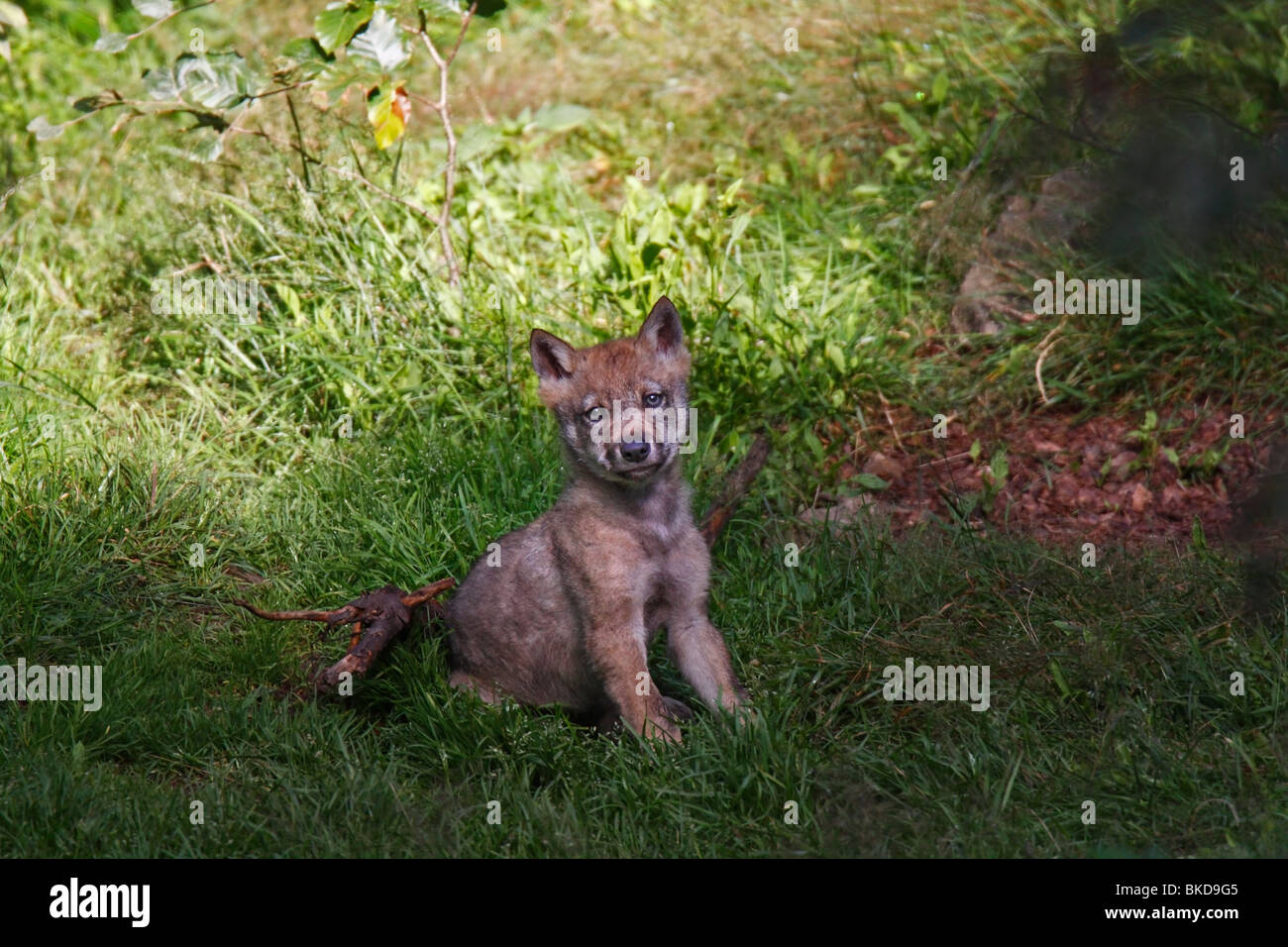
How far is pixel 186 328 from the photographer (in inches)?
285

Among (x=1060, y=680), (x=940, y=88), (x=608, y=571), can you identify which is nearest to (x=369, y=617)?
(x=608, y=571)

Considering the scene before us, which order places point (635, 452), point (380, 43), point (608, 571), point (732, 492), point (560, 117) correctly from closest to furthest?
point (635, 452) → point (608, 571) → point (732, 492) → point (380, 43) → point (560, 117)

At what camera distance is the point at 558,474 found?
20.6 feet

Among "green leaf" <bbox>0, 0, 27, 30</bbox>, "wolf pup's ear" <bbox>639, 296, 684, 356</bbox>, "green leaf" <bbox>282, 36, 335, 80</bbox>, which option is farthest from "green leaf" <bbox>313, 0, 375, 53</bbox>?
"wolf pup's ear" <bbox>639, 296, 684, 356</bbox>

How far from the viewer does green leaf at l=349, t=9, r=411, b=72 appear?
6.37 metres

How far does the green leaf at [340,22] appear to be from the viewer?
628 cm

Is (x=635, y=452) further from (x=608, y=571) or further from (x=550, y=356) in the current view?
(x=550, y=356)

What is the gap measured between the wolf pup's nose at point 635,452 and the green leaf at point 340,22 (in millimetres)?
2731

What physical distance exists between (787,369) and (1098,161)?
3.83m

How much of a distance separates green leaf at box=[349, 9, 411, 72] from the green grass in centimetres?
109

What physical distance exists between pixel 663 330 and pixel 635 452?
1.99ft

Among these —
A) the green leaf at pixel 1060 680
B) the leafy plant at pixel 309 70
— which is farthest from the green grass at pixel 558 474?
the leafy plant at pixel 309 70

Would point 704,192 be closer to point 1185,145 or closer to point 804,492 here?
point 804,492

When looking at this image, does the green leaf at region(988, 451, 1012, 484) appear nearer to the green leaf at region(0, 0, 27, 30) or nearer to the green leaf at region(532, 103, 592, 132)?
the green leaf at region(532, 103, 592, 132)
